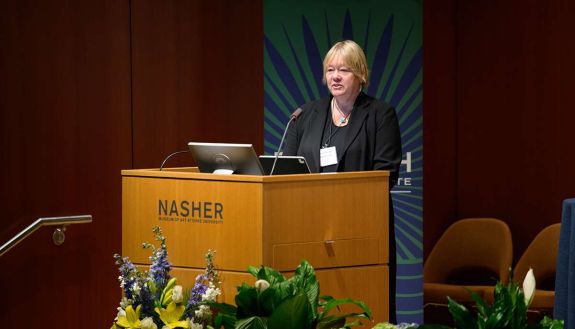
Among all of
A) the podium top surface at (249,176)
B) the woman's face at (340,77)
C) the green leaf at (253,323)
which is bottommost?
the green leaf at (253,323)

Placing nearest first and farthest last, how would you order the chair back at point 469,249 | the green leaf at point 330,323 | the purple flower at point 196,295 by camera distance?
the green leaf at point 330,323
the purple flower at point 196,295
the chair back at point 469,249

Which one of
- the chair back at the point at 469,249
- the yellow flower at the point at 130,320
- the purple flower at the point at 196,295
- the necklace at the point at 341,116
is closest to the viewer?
the yellow flower at the point at 130,320

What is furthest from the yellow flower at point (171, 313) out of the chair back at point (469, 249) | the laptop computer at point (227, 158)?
the chair back at point (469, 249)

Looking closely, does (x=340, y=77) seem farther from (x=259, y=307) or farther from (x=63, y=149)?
(x=259, y=307)

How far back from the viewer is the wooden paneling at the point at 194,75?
5766 mm

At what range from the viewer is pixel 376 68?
636cm

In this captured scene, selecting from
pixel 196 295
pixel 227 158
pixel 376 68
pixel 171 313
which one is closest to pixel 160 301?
pixel 171 313

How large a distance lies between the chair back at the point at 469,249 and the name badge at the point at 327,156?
264 centimetres

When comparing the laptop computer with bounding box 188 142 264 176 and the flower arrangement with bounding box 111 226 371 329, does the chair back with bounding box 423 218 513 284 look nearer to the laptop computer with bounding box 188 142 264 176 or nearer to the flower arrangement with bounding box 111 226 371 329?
the laptop computer with bounding box 188 142 264 176

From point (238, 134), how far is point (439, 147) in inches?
70.7

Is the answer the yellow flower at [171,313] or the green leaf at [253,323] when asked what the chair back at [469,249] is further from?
the green leaf at [253,323]

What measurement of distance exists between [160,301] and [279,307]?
98 cm

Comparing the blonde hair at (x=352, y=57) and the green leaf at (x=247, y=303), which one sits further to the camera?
the blonde hair at (x=352, y=57)

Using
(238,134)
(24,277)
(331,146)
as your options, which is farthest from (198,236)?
(238,134)
